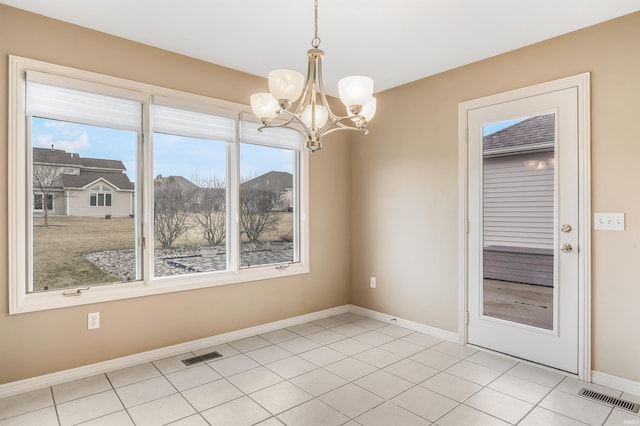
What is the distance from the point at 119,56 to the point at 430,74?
2.81 meters

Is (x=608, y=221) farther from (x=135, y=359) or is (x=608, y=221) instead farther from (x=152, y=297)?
(x=135, y=359)

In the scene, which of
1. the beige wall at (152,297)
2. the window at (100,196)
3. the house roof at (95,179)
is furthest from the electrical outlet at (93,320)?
the house roof at (95,179)

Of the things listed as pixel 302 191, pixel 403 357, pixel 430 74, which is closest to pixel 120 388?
pixel 403 357

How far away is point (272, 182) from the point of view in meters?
3.97

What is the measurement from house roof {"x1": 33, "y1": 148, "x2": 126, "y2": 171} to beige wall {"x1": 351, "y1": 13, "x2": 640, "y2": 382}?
2.64 meters

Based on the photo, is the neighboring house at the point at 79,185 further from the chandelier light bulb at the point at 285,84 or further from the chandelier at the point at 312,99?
the chandelier light bulb at the point at 285,84

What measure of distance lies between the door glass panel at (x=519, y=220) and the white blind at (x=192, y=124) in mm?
2422

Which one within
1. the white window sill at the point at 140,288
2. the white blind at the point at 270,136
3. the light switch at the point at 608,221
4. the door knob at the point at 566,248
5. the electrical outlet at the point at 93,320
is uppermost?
the white blind at the point at 270,136

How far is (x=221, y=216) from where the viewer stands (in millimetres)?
3586

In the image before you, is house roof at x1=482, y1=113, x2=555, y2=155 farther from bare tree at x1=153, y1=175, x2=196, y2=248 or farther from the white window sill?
bare tree at x1=153, y1=175, x2=196, y2=248

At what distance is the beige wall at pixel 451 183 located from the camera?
2.57 meters

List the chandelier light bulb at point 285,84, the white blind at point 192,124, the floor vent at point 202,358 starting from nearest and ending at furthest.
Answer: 1. the chandelier light bulb at point 285,84
2. the floor vent at point 202,358
3. the white blind at point 192,124

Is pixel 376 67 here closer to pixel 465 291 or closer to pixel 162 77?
pixel 162 77

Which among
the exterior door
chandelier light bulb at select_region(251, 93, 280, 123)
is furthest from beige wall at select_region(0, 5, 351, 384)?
the exterior door
